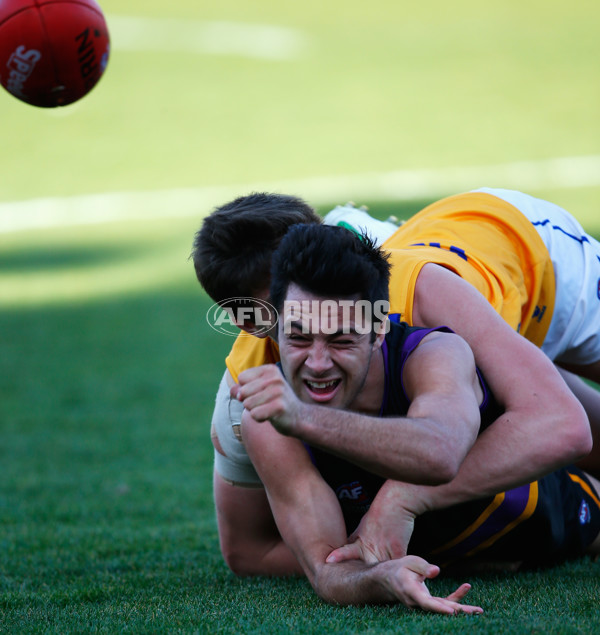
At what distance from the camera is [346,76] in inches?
1078

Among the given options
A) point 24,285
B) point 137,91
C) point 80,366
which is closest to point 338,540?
point 80,366

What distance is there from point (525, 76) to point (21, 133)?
1342cm

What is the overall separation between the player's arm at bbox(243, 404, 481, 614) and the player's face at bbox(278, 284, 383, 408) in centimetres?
26

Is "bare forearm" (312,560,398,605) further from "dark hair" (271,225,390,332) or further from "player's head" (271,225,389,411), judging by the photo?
"dark hair" (271,225,390,332)

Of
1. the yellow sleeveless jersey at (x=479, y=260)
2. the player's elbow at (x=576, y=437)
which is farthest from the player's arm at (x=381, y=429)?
the yellow sleeveless jersey at (x=479, y=260)

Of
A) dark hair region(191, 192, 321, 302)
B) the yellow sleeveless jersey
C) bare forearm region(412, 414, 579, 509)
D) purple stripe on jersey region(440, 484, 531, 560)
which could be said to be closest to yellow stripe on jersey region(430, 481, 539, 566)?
purple stripe on jersey region(440, 484, 531, 560)

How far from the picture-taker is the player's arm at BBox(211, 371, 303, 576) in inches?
170

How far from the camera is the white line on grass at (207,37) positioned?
28484 millimetres

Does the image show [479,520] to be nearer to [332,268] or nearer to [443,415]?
[443,415]

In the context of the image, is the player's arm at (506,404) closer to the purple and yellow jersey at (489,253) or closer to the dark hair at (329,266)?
the purple and yellow jersey at (489,253)

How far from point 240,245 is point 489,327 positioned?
3.95 ft

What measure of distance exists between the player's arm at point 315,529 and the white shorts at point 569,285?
1.84 meters

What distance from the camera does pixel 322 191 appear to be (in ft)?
65.4

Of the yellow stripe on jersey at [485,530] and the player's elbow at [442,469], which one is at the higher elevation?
the player's elbow at [442,469]
